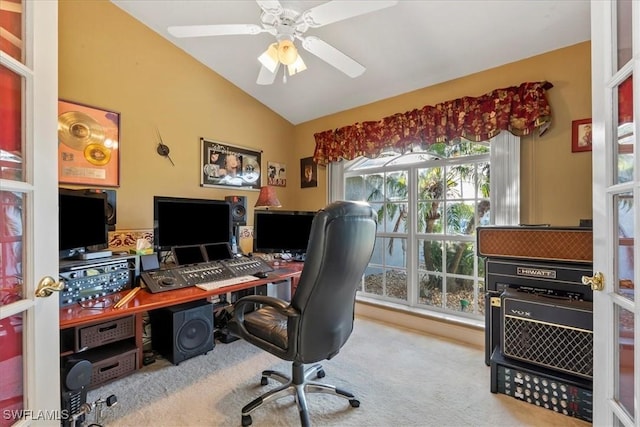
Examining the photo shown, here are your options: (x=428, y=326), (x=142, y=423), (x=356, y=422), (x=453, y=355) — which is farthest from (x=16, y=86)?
(x=428, y=326)

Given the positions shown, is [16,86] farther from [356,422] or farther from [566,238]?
[566,238]

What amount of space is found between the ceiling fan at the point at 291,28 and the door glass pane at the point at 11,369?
60.0 inches

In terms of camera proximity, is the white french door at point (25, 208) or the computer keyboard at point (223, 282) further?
the computer keyboard at point (223, 282)

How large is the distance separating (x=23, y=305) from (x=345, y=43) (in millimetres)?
2448

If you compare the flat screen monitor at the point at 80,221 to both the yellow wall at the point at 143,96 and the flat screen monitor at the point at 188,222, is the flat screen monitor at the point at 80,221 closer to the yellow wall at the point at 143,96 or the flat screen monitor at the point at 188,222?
the flat screen monitor at the point at 188,222

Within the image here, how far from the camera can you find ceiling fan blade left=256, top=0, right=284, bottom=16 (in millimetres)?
1452

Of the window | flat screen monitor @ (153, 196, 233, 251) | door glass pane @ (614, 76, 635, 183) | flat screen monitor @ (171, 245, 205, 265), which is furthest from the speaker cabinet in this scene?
door glass pane @ (614, 76, 635, 183)

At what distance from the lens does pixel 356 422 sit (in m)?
1.52

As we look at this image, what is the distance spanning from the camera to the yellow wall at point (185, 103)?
204 centimetres

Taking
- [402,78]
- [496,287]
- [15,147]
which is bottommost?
[496,287]

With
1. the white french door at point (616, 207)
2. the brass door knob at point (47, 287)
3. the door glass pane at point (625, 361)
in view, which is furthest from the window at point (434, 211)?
the brass door knob at point (47, 287)

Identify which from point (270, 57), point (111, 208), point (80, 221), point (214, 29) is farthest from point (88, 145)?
point (270, 57)

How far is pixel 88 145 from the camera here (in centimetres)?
217

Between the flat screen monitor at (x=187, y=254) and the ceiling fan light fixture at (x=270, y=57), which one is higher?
the ceiling fan light fixture at (x=270, y=57)
